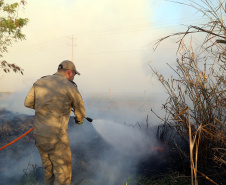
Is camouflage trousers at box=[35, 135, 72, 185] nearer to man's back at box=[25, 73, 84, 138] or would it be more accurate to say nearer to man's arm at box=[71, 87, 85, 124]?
man's back at box=[25, 73, 84, 138]

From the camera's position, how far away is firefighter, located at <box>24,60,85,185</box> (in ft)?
10.3

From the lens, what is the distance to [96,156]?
544 centimetres

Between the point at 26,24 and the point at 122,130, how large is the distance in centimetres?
585

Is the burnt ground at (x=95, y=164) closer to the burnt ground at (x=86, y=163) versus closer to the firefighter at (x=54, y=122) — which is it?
the burnt ground at (x=86, y=163)

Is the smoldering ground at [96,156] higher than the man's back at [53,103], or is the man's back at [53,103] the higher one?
the man's back at [53,103]

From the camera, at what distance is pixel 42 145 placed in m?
3.16

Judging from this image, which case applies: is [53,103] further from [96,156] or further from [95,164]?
[96,156]

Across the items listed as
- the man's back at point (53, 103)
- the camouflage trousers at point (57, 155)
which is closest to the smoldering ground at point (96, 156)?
the camouflage trousers at point (57, 155)

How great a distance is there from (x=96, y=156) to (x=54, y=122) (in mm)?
2614

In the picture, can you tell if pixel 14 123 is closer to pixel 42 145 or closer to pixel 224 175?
pixel 42 145

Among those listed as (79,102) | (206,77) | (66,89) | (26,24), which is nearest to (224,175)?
(206,77)

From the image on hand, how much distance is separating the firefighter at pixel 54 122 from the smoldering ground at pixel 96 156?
3.55ft

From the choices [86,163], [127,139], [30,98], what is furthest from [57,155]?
[127,139]

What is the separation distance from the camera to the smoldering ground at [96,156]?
4.43 metres
